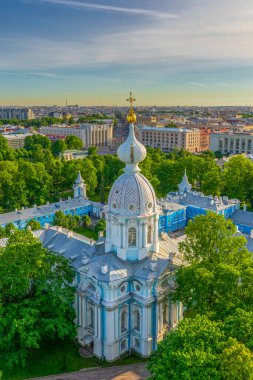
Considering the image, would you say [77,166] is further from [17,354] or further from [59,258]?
[17,354]

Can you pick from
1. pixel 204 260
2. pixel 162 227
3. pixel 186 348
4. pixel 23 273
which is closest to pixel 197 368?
pixel 186 348

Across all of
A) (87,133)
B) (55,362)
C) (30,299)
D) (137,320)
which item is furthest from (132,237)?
(87,133)

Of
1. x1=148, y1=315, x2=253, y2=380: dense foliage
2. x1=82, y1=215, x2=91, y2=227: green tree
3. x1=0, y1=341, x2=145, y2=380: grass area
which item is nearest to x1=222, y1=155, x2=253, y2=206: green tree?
x1=82, y1=215, x2=91, y2=227: green tree

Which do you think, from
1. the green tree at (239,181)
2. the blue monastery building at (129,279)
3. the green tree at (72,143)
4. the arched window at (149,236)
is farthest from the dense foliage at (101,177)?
the green tree at (72,143)

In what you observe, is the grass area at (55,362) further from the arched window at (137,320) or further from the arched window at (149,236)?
the arched window at (149,236)

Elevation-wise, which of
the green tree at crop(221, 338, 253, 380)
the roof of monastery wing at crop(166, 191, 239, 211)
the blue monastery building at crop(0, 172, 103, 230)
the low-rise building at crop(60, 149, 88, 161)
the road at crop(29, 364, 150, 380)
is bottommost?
the road at crop(29, 364, 150, 380)

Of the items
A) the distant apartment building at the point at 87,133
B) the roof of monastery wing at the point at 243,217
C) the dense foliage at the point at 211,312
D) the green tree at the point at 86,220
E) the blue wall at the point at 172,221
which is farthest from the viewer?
the distant apartment building at the point at 87,133

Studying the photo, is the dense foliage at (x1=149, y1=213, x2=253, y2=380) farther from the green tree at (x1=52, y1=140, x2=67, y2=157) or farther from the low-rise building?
the green tree at (x1=52, y1=140, x2=67, y2=157)
